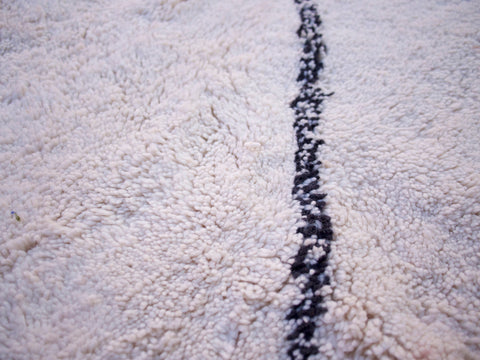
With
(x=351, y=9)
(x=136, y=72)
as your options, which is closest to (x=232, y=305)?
(x=136, y=72)

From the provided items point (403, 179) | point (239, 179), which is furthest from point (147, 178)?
point (403, 179)

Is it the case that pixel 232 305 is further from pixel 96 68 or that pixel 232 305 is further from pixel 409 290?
pixel 96 68

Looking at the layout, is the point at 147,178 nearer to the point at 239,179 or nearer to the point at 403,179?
the point at 239,179
